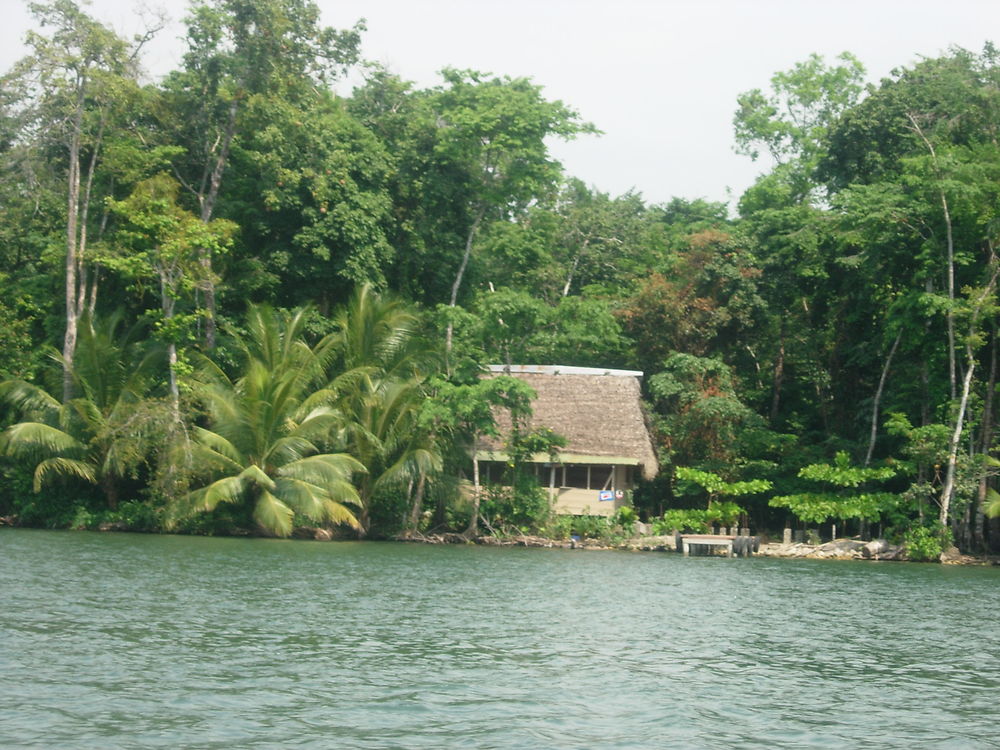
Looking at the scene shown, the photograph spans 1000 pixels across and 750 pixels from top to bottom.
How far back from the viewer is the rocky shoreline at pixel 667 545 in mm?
28656

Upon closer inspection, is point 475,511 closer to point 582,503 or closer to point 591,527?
point 591,527

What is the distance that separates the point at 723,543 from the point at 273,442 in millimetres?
11745

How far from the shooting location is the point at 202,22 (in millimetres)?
30266

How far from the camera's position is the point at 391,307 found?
30.9m

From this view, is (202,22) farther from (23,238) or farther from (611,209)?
(611,209)

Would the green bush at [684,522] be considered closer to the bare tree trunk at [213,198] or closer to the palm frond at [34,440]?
the bare tree trunk at [213,198]

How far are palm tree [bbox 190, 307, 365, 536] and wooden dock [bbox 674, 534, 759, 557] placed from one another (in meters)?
8.56

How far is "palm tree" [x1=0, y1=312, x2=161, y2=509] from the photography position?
28.1m

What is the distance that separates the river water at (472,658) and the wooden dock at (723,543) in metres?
7.31

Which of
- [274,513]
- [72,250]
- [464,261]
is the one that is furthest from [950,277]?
[72,250]

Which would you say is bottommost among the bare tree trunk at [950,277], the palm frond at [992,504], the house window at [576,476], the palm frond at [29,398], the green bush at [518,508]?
the green bush at [518,508]

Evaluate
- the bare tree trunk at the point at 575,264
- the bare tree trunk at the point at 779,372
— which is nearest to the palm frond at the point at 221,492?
the bare tree trunk at the point at 575,264

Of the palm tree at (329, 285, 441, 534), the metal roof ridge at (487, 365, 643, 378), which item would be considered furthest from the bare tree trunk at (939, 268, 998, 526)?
the palm tree at (329, 285, 441, 534)

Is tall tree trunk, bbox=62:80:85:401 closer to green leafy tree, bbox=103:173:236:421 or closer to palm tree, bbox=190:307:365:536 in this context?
green leafy tree, bbox=103:173:236:421
